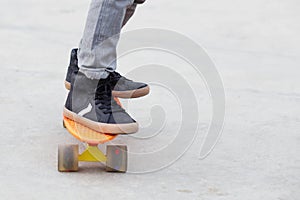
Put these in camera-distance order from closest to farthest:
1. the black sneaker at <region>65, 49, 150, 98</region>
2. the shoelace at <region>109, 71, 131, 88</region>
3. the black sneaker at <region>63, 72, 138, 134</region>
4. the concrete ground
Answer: the concrete ground
the black sneaker at <region>63, 72, 138, 134</region>
the shoelace at <region>109, 71, 131, 88</region>
the black sneaker at <region>65, 49, 150, 98</region>

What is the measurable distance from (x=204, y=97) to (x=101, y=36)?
43.4 inches

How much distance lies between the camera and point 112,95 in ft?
10.5

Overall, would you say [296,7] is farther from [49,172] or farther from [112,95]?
[49,172]

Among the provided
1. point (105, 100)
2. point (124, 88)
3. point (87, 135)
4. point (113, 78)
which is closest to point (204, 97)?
point (124, 88)

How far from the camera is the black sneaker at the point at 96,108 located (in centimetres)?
294

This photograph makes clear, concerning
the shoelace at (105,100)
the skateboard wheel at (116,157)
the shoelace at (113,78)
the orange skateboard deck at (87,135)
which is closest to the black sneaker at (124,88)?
the shoelace at (113,78)

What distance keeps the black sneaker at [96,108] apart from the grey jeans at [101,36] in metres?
0.05

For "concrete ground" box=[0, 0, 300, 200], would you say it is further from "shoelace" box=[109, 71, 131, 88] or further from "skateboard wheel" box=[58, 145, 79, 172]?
"shoelace" box=[109, 71, 131, 88]

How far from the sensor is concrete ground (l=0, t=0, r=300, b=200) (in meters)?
2.83

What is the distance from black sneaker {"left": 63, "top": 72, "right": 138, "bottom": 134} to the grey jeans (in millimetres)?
48

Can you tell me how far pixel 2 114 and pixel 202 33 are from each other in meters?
2.20

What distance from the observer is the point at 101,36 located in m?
3.00

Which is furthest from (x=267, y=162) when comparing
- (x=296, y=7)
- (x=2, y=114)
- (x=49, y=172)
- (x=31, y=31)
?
(x=296, y=7)

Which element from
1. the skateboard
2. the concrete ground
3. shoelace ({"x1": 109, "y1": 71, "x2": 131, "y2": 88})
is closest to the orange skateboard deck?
the skateboard
